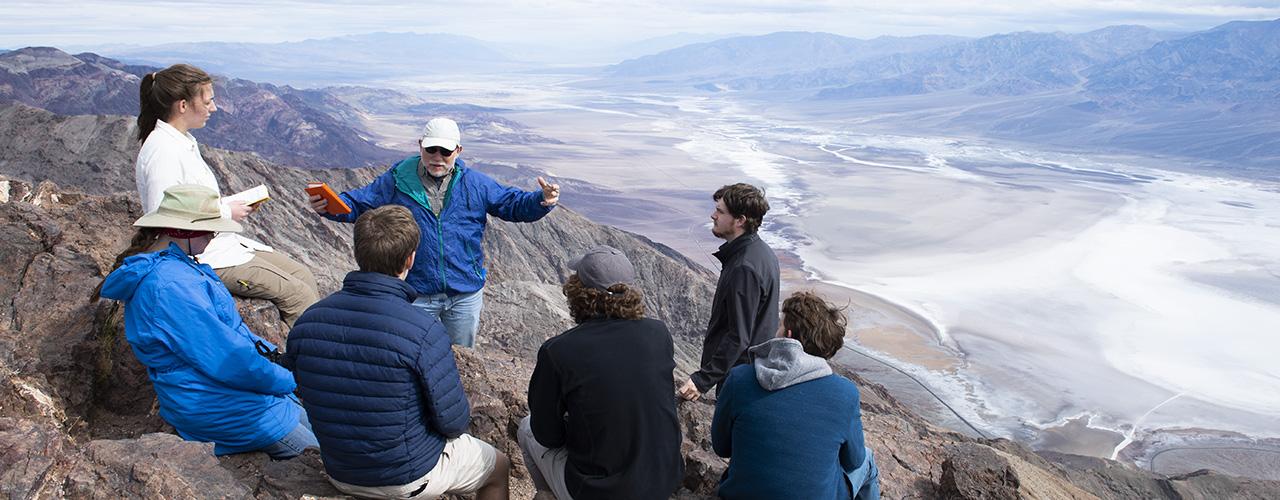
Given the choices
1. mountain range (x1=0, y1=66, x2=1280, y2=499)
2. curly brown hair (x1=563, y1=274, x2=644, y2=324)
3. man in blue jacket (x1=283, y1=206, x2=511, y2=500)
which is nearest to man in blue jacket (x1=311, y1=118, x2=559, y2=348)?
mountain range (x1=0, y1=66, x2=1280, y2=499)

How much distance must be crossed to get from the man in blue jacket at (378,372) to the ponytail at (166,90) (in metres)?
1.65

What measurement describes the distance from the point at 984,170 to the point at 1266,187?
2629 cm

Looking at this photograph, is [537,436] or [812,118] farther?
[812,118]

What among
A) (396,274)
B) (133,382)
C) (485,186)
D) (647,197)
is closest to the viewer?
(396,274)

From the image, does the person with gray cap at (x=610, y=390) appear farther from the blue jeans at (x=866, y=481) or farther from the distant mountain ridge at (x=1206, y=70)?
the distant mountain ridge at (x=1206, y=70)

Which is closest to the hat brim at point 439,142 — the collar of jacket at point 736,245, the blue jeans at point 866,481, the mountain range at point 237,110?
the collar of jacket at point 736,245

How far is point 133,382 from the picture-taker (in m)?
4.06

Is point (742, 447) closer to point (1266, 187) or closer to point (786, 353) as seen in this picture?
point (786, 353)

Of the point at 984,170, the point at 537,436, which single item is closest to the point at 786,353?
the point at 537,436

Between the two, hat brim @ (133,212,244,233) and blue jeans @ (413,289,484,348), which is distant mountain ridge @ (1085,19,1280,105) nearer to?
blue jeans @ (413,289,484,348)

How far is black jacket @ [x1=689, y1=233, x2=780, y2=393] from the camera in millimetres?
4023

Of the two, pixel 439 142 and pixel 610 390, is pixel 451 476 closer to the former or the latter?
pixel 610 390

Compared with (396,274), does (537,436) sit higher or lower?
lower

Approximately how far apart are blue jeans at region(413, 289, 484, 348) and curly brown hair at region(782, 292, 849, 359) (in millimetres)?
2089
